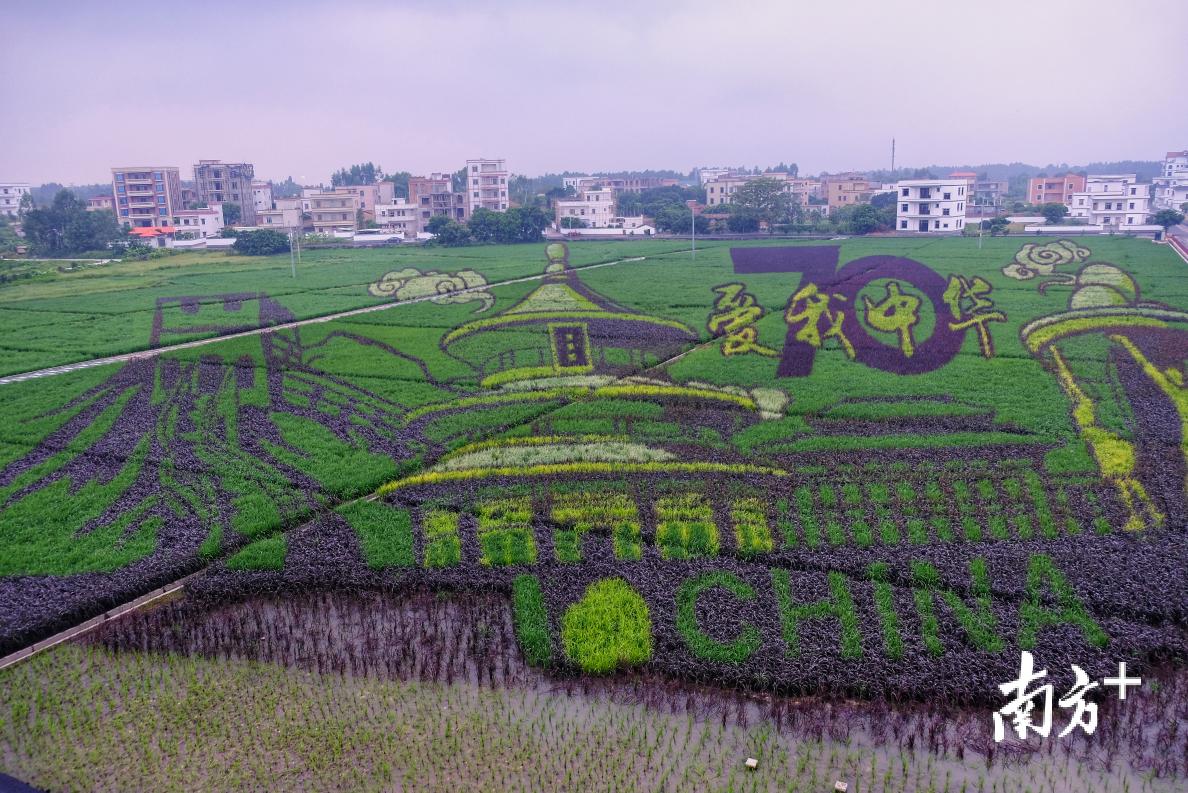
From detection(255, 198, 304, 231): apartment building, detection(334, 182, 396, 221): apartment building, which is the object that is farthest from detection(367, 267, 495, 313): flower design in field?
detection(334, 182, 396, 221): apartment building

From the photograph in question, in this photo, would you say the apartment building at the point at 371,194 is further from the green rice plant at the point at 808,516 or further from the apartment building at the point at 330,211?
the green rice plant at the point at 808,516

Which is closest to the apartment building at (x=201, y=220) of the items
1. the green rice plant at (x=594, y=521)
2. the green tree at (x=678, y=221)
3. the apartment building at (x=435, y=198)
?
the apartment building at (x=435, y=198)

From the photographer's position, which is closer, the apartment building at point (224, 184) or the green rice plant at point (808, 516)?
the green rice plant at point (808, 516)

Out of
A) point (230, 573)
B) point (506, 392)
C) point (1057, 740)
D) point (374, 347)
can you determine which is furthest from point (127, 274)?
point (1057, 740)

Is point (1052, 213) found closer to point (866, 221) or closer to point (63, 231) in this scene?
point (866, 221)

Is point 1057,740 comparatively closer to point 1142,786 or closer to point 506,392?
point 1142,786
